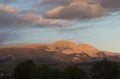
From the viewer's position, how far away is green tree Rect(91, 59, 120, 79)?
451 feet

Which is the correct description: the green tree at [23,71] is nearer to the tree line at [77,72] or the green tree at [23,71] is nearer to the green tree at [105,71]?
the tree line at [77,72]

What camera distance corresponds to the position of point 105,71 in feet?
454

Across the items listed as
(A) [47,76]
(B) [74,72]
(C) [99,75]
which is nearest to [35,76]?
(A) [47,76]

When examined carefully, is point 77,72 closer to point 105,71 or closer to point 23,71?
point 105,71

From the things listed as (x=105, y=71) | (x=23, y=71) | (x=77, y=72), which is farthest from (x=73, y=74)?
(x=23, y=71)

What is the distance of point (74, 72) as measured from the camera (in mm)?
138750

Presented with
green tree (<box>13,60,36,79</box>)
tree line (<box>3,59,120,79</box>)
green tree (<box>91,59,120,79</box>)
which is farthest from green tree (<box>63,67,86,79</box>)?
green tree (<box>13,60,36,79</box>)

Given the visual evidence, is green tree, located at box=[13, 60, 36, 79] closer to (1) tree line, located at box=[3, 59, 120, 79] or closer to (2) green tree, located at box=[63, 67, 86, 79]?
(1) tree line, located at box=[3, 59, 120, 79]

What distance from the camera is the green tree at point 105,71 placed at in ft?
451

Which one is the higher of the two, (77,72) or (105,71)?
(77,72)

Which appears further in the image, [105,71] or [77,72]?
[77,72]

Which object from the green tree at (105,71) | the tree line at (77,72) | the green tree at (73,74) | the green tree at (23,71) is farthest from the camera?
the green tree at (23,71)

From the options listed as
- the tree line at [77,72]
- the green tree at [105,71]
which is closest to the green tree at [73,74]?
the tree line at [77,72]

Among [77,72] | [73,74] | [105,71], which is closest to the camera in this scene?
[105,71]
